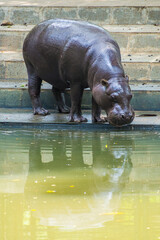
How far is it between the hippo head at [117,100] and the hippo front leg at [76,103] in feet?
2.70

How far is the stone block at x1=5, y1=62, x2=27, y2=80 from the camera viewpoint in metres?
11.4

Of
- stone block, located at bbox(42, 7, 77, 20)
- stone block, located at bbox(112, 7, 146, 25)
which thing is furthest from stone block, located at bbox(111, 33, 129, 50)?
stone block, located at bbox(42, 7, 77, 20)

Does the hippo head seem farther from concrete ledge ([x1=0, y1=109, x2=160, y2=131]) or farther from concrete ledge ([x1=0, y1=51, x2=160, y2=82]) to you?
concrete ledge ([x1=0, y1=51, x2=160, y2=82])

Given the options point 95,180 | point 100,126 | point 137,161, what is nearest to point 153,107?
point 100,126

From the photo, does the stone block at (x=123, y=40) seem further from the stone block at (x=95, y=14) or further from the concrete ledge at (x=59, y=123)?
the concrete ledge at (x=59, y=123)

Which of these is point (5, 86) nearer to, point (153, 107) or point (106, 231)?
Answer: point (153, 107)

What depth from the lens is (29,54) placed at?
9.49 meters

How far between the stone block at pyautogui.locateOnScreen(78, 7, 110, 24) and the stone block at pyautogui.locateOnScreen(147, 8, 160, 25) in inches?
35.3

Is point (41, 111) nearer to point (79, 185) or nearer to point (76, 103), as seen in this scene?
point (76, 103)

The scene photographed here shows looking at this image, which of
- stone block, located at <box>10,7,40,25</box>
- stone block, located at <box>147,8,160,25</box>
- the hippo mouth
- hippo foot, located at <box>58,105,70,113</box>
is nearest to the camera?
the hippo mouth

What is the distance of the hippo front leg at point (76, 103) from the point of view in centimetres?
874

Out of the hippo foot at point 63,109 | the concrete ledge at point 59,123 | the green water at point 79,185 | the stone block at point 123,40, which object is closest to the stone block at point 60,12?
the stone block at point 123,40

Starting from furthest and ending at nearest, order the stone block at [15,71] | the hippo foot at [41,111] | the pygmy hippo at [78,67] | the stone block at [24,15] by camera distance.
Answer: the stone block at [24,15] → the stone block at [15,71] → the hippo foot at [41,111] → the pygmy hippo at [78,67]

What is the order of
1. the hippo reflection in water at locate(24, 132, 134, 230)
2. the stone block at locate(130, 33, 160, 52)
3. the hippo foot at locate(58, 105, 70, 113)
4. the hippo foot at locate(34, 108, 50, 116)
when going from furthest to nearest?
the stone block at locate(130, 33, 160, 52) < the hippo foot at locate(58, 105, 70, 113) < the hippo foot at locate(34, 108, 50, 116) < the hippo reflection in water at locate(24, 132, 134, 230)
